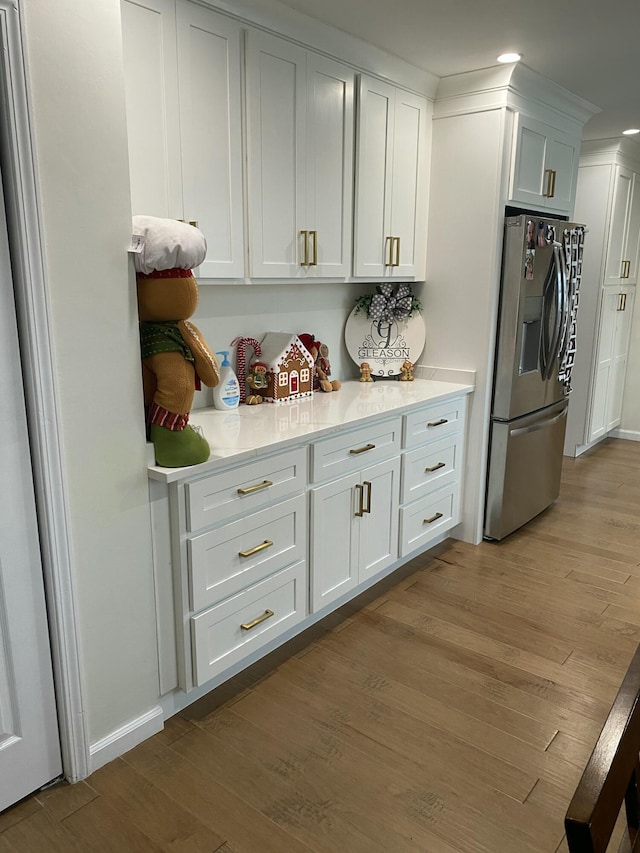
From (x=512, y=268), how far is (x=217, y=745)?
8.04 ft

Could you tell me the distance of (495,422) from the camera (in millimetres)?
3393

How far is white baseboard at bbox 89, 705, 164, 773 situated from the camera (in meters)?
1.90

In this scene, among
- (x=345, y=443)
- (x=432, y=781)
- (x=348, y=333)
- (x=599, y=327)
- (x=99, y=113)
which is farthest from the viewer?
(x=599, y=327)

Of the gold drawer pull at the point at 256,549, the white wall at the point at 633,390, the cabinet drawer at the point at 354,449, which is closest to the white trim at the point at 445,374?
the cabinet drawer at the point at 354,449

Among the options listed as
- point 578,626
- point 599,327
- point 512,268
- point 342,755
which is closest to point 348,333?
point 512,268

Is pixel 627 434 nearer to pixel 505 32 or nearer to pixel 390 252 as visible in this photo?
pixel 390 252

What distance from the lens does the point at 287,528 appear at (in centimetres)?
234

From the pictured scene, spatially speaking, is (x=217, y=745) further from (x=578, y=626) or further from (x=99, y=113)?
(x=99, y=113)

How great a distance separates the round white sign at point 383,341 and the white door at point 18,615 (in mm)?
2023

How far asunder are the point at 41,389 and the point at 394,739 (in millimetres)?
1489

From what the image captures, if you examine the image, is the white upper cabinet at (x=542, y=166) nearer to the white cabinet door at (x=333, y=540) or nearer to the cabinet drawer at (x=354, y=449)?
the cabinet drawer at (x=354, y=449)

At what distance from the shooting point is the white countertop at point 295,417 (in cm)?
208

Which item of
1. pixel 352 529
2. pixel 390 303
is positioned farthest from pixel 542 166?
pixel 352 529

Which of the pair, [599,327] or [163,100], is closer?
[163,100]
